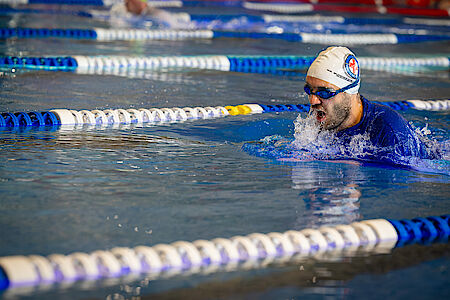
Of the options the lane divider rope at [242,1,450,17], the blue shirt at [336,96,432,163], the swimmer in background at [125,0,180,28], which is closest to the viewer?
the blue shirt at [336,96,432,163]

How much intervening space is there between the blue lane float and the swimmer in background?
1.16 metres

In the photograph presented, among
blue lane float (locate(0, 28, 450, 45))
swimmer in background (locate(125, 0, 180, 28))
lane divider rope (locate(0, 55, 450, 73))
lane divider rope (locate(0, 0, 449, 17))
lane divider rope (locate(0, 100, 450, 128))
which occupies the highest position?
lane divider rope (locate(0, 0, 449, 17))

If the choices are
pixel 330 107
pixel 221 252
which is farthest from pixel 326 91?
pixel 221 252

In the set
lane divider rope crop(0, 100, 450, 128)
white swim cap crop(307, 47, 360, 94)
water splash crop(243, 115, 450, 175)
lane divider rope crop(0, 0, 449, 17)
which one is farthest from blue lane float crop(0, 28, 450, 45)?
white swim cap crop(307, 47, 360, 94)

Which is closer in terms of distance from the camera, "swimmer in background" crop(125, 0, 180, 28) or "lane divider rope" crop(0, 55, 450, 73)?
"lane divider rope" crop(0, 55, 450, 73)

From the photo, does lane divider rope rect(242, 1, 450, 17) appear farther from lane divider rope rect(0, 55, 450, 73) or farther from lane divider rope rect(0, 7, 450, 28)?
lane divider rope rect(0, 55, 450, 73)

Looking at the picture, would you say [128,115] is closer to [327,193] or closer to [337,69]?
[337,69]

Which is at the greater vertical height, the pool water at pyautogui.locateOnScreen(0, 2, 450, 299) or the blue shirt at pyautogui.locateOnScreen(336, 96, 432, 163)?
the blue shirt at pyautogui.locateOnScreen(336, 96, 432, 163)

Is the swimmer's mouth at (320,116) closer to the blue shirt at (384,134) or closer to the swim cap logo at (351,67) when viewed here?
the blue shirt at (384,134)

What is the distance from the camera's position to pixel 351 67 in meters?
3.62

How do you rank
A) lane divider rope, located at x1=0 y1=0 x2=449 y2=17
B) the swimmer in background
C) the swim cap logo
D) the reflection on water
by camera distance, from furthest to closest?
lane divider rope, located at x1=0 y1=0 x2=449 y2=17 → the swimmer in background → the swim cap logo → the reflection on water

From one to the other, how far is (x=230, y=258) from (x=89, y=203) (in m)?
0.69

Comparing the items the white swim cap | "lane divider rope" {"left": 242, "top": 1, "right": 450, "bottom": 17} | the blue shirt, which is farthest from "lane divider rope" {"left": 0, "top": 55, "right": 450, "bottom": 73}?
"lane divider rope" {"left": 242, "top": 1, "right": 450, "bottom": 17}

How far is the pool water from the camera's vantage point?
86.7 inches
